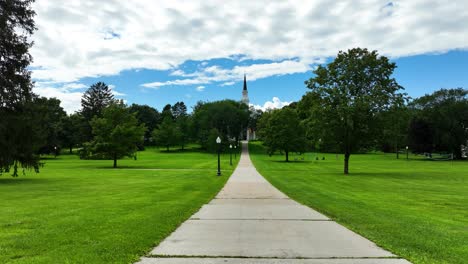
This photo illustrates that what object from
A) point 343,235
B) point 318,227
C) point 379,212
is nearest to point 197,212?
point 318,227

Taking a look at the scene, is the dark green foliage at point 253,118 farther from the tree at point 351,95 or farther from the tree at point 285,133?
the tree at point 351,95

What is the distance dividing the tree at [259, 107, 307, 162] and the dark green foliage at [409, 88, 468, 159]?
1446 inches

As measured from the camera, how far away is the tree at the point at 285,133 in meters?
66.4

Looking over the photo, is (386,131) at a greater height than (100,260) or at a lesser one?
greater

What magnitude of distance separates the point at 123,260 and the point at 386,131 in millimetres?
35489

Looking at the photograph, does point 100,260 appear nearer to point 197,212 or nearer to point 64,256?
point 64,256

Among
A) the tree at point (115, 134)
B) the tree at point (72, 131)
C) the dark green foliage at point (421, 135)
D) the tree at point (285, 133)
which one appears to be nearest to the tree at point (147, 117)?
the tree at point (72, 131)

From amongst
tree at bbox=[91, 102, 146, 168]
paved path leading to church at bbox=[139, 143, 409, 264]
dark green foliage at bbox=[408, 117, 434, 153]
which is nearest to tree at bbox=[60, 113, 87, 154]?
tree at bbox=[91, 102, 146, 168]

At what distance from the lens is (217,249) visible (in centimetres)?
689

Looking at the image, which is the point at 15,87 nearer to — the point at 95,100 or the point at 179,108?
the point at 95,100

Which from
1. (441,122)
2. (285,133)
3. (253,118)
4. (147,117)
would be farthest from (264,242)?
(147,117)

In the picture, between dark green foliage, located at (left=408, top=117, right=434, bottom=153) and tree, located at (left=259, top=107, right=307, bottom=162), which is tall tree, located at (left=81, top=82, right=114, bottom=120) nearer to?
tree, located at (left=259, top=107, right=307, bottom=162)

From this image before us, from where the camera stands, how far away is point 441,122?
8588cm

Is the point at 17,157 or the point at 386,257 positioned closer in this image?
the point at 386,257
